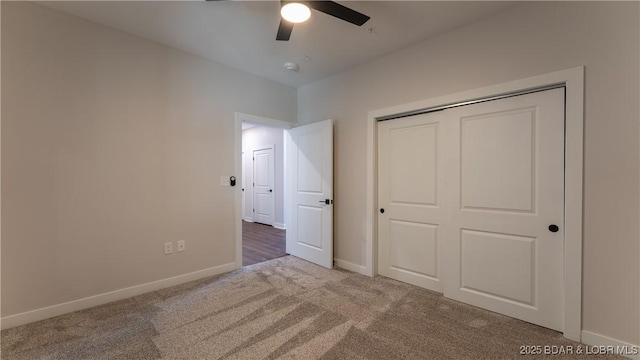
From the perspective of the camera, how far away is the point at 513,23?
7.56 ft

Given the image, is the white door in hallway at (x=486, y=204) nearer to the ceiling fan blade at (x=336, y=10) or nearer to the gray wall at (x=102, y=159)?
the ceiling fan blade at (x=336, y=10)

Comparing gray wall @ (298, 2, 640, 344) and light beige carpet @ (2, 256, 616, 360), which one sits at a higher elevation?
gray wall @ (298, 2, 640, 344)

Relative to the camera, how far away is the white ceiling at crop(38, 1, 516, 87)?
229cm

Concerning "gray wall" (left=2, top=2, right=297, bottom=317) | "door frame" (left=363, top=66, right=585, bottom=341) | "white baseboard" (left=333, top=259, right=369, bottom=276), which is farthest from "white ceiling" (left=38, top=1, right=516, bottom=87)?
"white baseboard" (left=333, top=259, right=369, bottom=276)

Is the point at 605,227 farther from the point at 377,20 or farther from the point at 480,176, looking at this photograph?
the point at 377,20

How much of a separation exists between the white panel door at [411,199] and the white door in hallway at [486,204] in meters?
0.01

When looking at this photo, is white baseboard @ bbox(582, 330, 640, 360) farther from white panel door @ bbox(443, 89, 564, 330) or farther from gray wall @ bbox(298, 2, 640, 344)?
white panel door @ bbox(443, 89, 564, 330)

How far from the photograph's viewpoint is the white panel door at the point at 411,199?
9.39 ft

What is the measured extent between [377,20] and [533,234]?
2275 mm

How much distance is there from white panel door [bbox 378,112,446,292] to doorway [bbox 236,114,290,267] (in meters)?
2.32

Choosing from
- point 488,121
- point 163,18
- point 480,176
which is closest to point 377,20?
point 488,121

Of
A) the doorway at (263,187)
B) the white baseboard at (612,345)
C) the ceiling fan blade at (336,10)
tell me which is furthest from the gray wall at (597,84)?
the doorway at (263,187)

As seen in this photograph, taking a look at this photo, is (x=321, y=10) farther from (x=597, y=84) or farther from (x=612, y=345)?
(x=612, y=345)

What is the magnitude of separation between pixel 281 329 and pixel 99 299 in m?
1.83
